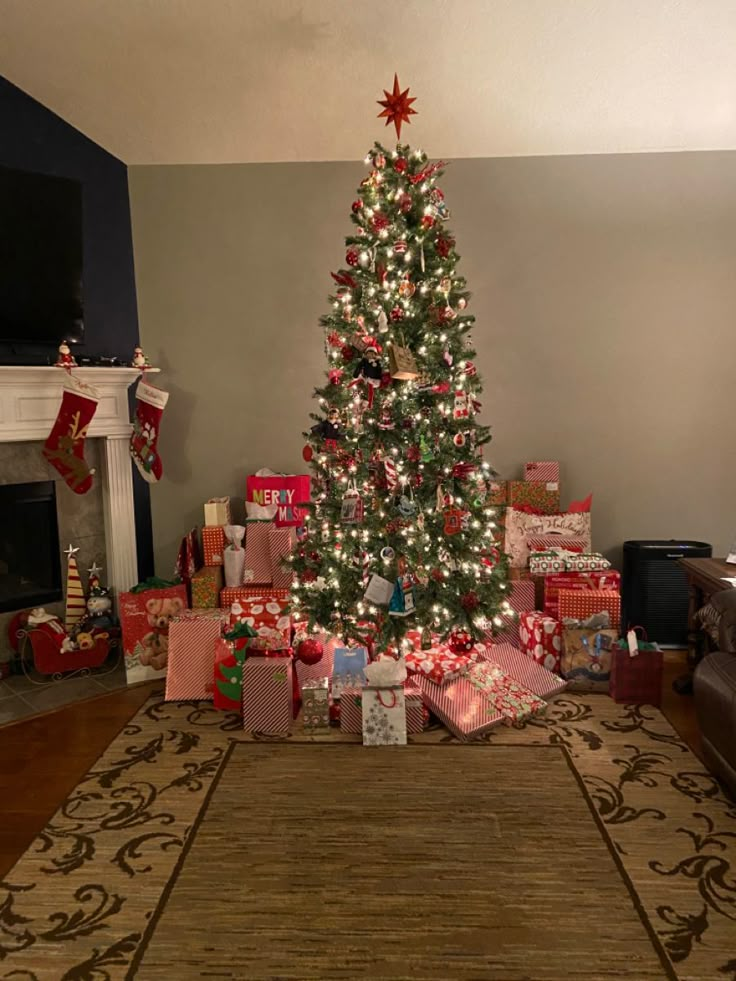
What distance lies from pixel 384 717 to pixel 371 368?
144 cm

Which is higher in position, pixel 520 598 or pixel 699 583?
pixel 699 583

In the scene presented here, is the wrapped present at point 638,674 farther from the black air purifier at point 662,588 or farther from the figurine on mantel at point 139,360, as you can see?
the figurine on mantel at point 139,360

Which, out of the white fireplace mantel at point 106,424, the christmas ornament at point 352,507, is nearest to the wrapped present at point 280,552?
the christmas ornament at point 352,507

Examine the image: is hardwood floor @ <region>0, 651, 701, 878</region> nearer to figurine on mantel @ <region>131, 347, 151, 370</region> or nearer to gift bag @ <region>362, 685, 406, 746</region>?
gift bag @ <region>362, 685, 406, 746</region>

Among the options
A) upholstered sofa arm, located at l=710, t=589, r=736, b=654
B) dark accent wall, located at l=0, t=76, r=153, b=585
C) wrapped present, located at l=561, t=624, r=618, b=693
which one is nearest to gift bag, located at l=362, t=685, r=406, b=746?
wrapped present, located at l=561, t=624, r=618, b=693

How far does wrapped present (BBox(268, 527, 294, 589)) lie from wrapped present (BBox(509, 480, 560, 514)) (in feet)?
4.22

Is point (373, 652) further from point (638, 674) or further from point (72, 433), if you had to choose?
point (72, 433)

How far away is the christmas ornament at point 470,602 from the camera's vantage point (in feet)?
10.2

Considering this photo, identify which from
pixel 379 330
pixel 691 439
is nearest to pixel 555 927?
pixel 379 330

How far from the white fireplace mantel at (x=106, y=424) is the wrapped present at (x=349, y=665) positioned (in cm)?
143

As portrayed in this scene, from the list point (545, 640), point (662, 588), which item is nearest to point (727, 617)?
point (545, 640)

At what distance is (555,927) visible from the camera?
1938mm

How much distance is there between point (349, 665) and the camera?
3338 millimetres

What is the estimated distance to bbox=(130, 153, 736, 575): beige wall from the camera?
3973 mm
